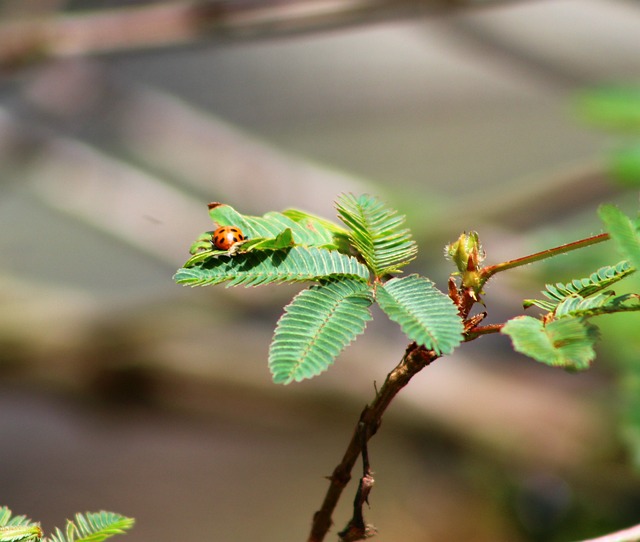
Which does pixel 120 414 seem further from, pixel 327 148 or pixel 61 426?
pixel 327 148

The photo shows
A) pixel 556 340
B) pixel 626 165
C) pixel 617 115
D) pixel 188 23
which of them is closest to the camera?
pixel 556 340

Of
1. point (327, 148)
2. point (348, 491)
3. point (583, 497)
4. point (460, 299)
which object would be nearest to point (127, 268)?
point (327, 148)

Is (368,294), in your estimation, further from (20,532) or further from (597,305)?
(20,532)

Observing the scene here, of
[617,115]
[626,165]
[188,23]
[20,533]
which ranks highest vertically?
[188,23]

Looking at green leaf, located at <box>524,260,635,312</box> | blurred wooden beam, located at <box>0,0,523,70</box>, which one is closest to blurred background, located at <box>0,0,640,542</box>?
Answer: blurred wooden beam, located at <box>0,0,523,70</box>

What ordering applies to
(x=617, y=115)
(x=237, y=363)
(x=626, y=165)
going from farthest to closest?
1. (x=237, y=363)
2. (x=617, y=115)
3. (x=626, y=165)

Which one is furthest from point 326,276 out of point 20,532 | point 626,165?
point 626,165

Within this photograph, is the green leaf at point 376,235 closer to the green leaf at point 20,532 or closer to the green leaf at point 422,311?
the green leaf at point 422,311

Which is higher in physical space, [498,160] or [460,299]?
[498,160]
